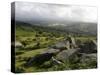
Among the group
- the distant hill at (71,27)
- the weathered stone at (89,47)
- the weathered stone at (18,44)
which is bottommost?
the weathered stone at (89,47)

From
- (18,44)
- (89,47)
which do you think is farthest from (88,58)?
(18,44)

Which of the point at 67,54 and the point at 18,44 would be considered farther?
the point at 67,54

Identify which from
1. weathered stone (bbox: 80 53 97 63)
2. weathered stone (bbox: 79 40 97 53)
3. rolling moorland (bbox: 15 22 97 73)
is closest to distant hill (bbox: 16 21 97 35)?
rolling moorland (bbox: 15 22 97 73)

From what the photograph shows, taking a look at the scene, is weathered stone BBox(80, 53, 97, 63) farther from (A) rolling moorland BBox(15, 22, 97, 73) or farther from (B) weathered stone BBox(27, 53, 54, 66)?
(B) weathered stone BBox(27, 53, 54, 66)

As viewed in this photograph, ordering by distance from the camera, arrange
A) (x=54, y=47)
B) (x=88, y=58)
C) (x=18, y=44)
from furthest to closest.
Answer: (x=88, y=58) → (x=54, y=47) → (x=18, y=44)

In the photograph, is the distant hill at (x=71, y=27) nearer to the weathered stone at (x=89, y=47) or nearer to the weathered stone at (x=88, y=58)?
the weathered stone at (x=89, y=47)

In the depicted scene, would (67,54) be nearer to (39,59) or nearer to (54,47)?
(54,47)

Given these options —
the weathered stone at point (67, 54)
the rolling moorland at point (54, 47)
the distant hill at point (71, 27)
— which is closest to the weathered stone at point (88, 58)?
the rolling moorland at point (54, 47)

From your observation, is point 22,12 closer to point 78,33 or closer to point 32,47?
point 32,47
